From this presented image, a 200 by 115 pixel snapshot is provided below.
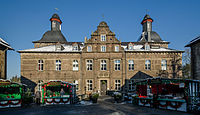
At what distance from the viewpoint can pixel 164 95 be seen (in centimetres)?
1490

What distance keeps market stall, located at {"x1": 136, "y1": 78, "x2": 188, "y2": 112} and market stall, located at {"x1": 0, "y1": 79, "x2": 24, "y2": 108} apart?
40.1ft

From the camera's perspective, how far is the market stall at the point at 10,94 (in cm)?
1627

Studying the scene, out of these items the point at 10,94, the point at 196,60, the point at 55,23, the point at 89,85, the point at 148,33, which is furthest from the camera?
the point at 55,23

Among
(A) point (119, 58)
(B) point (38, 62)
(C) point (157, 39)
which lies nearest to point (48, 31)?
(B) point (38, 62)

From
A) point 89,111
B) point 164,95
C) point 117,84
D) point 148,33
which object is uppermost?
point 148,33

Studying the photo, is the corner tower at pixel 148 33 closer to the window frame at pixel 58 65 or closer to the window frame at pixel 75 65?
the window frame at pixel 75 65

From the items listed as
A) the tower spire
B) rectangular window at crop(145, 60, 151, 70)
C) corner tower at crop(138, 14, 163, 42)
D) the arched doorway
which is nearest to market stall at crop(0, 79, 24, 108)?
the arched doorway

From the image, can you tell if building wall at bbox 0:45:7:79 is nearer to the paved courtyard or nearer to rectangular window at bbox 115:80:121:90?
the paved courtyard

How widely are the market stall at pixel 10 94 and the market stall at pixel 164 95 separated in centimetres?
1221

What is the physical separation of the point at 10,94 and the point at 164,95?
14835 millimetres

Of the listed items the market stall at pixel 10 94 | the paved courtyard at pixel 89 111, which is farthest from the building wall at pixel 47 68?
the paved courtyard at pixel 89 111

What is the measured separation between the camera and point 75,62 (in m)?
28.7

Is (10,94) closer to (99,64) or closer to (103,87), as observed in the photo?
(99,64)

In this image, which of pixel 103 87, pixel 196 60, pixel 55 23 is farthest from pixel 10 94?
pixel 55 23
